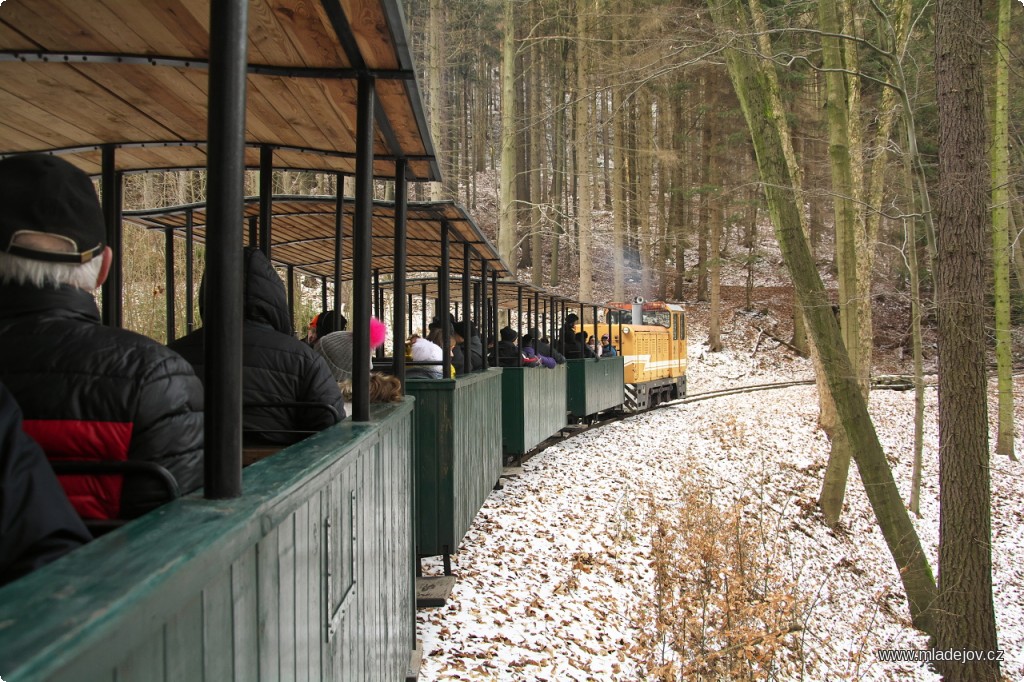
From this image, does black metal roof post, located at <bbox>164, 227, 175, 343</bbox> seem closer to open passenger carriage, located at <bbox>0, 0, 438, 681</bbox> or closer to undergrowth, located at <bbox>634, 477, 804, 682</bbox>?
open passenger carriage, located at <bbox>0, 0, 438, 681</bbox>

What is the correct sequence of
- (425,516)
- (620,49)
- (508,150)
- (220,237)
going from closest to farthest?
(220,237), (425,516), (508,150), (620,49)

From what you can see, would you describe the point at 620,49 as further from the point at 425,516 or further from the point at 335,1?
the point at 335,1

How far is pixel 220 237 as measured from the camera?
1746mm

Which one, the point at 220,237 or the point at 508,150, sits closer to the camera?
the point at 220,237

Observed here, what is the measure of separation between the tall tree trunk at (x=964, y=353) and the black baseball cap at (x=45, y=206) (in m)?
9.15

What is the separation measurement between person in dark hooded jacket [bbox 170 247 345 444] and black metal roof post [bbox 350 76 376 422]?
0.14 metres

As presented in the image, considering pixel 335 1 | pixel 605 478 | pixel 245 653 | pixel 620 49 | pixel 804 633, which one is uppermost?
pixel 620 49

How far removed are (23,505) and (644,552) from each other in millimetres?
8362

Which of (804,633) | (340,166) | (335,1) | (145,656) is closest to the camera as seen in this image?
(145,656)

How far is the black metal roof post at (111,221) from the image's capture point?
174 inches

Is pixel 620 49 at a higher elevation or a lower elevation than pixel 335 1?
higher

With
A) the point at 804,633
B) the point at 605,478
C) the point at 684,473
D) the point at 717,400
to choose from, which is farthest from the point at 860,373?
the point at 717,400

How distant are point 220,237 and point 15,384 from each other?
0.54 m

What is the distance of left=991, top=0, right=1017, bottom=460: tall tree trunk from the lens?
47.7 feet
